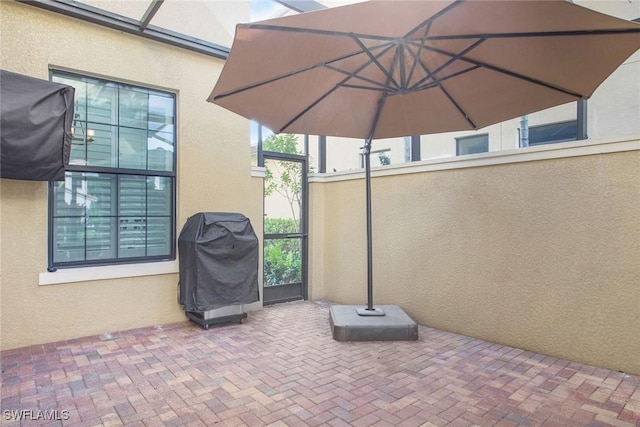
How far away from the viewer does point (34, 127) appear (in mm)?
3242

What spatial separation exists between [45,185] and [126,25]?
1877mm

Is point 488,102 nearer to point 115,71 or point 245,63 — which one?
point 245,63

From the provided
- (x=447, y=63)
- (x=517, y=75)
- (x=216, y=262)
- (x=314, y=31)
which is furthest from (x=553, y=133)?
(x=216, y=262)

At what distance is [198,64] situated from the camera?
4520 mm

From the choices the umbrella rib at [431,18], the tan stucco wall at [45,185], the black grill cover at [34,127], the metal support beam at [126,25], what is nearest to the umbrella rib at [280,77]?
the umbrella rib at [431,18]

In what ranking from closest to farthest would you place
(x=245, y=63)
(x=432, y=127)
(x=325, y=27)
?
(x=325, y=27) → (x=245, y=63) → (x=432, y=127)

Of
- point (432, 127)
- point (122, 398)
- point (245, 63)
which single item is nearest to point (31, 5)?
point (245, 63)

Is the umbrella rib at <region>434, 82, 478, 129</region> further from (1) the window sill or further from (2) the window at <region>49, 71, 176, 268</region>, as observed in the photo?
(1) the window sill

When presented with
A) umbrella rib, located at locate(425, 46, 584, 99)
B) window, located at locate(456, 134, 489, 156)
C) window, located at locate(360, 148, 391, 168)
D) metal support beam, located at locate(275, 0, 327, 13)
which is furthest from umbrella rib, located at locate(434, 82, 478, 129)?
metal support beam, located at locate(275, 0, 327, 13)

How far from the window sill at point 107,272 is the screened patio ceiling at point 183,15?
256 centimetres

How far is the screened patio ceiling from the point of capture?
370cm

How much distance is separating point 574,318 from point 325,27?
10.6 feet

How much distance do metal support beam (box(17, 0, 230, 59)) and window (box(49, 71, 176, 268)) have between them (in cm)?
58

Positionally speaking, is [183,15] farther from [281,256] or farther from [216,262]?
[281,256]
